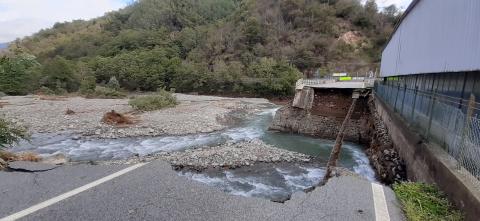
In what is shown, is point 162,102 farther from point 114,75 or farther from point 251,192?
point 114,75

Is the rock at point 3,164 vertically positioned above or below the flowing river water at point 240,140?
above

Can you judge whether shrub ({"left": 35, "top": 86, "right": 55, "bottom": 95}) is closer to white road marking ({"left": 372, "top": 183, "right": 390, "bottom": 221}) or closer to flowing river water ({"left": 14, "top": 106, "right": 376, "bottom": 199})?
flowing river water ({"left": 14, "top": 106, "right": 376, "bottom": 199})

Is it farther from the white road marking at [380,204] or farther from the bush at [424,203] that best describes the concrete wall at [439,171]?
the white road marking at [380,204]

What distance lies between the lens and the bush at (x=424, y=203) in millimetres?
5191

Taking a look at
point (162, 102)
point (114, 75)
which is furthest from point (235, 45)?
point (162, 102)

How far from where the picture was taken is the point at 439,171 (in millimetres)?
6633

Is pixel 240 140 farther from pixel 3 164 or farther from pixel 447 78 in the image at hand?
pixel 3 164

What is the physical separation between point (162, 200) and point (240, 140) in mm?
16170

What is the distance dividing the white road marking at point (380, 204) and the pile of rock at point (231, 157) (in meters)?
8.35

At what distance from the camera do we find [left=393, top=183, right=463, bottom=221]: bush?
5.19 meters

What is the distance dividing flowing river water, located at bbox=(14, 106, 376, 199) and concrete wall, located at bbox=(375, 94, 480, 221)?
11.2 feet

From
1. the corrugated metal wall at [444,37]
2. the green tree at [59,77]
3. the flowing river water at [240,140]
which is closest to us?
the corrugated metal wall at [444,37]

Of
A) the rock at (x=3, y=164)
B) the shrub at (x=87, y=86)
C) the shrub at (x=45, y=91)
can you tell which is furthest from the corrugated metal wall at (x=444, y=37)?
the shrub at (x=45, y=91)

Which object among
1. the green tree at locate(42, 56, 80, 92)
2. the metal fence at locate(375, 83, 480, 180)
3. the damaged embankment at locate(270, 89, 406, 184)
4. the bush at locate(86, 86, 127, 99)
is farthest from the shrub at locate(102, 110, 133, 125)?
the green tree at locate(42, 56, 80, 92)
